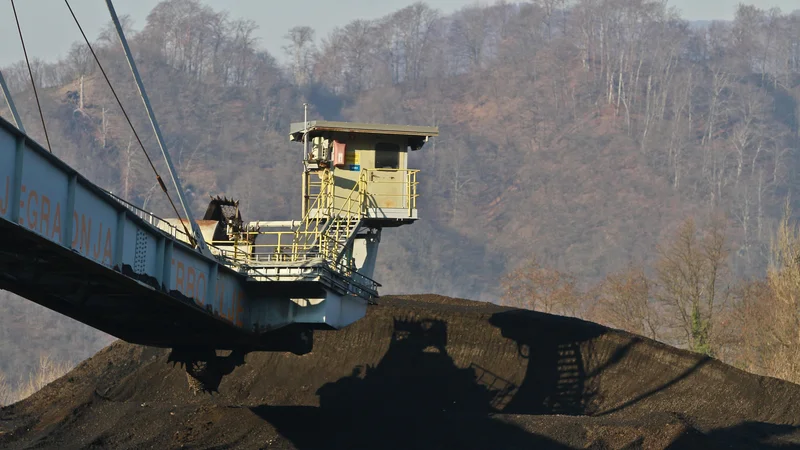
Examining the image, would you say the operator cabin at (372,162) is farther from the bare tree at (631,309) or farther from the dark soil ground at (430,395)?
the bare tree at (631,309)

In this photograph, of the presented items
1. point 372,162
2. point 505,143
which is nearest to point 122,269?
point 372,162

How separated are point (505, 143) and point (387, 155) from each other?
5754 inches

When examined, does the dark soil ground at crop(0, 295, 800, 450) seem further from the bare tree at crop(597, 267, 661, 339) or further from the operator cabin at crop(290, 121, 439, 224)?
the bare tree at crop(597, 267, 661, 339)

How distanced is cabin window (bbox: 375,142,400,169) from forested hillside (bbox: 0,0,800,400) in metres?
110

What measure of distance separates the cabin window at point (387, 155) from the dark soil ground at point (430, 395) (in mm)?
7104

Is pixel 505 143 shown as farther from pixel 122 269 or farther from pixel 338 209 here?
pixel 122 269

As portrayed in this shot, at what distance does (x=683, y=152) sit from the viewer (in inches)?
6821

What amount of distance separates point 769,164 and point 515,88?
40272 mm

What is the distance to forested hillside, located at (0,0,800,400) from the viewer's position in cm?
15950

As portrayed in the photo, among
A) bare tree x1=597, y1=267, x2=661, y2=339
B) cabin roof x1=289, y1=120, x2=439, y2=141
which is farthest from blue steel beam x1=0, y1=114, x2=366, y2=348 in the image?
bare tree x1=597, y1=267, x2=661, y2=339

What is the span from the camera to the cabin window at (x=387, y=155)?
35531 mm

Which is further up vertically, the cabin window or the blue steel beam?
the cabin window

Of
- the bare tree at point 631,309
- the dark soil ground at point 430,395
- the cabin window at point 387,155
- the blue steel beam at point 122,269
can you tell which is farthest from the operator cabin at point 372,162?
the bare tree at point 631,309

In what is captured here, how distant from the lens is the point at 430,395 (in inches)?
1622
